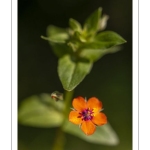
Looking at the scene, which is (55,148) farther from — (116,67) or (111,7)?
(111,7)

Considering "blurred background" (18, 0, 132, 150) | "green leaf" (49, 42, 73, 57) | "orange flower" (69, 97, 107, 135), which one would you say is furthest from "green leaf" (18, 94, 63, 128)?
"orange flower" (69, 97, 107, 135)

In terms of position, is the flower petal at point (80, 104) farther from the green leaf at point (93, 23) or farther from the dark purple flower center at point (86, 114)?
the green leaf at point (93, 23)

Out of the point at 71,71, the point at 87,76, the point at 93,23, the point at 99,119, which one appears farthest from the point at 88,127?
the point at 87,76

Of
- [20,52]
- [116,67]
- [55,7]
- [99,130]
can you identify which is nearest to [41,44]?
[20,52]

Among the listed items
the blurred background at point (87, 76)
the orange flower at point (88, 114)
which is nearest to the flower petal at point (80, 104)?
the orange flower at point (88, 114)

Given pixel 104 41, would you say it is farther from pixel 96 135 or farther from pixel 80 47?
pixel 96 135
